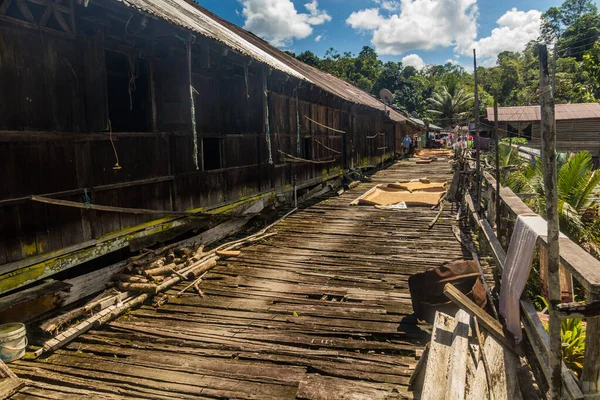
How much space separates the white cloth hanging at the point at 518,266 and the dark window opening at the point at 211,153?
6.69 metres

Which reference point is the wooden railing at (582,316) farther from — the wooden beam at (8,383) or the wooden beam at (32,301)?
the wooden beam at (32,301)

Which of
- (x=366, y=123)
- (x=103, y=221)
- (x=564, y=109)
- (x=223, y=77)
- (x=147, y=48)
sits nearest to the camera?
(x=103, y=221)

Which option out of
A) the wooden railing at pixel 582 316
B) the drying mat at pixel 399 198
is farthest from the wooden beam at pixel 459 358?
the drying mat at pixel 399 198

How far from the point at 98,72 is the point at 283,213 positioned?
7368mm

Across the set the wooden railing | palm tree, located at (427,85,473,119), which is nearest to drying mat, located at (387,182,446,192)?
the wooden railing

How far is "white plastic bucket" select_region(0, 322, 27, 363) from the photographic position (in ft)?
14.7

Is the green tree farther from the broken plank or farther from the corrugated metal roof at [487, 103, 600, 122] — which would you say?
the broken plank

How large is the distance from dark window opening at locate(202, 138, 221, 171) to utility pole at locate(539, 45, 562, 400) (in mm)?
7447

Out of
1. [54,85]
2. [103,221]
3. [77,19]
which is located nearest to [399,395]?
[103,221]

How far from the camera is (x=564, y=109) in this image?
2870 centimetres

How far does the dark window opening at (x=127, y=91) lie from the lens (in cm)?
Answer: 714

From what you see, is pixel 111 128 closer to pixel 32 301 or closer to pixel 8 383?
pixel 32 301

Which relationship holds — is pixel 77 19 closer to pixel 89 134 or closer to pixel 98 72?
pixel 98 72

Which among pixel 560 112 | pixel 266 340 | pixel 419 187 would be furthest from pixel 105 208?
pixel 560 112
